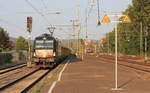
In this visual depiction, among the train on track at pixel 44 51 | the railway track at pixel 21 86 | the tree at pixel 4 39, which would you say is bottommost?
the railway track at pixel 21 86

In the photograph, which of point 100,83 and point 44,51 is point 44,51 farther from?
point 100,83

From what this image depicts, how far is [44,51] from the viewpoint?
31.4 m

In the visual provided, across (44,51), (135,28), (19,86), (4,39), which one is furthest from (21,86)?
(4,39)

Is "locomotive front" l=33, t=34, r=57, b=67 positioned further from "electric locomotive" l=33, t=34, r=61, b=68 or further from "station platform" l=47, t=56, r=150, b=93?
"station platform" l=47, t=56, r=150, b=93

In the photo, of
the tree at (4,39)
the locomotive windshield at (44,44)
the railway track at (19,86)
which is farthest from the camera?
the tree at (4,39)

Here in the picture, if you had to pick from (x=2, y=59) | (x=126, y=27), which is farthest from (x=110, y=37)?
(x=2, y=59)

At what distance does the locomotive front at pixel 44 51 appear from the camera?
30.7 m

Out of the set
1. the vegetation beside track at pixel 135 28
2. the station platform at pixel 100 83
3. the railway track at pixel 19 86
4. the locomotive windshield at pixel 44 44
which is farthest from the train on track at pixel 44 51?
the vegetation beside track at pixel 135 28

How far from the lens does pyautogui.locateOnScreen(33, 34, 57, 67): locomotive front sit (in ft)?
101

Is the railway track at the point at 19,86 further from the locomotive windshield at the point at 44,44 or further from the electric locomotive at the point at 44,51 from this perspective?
the locomotive windshield at the point at 44,44

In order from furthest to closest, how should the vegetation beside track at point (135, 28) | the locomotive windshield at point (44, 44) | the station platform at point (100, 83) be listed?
the vegetation beside track at point (135, 28) < the locomotive windshield at point (44, 44) < the station platform at point (100, 83)

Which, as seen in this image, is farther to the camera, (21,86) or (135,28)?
(135,28)

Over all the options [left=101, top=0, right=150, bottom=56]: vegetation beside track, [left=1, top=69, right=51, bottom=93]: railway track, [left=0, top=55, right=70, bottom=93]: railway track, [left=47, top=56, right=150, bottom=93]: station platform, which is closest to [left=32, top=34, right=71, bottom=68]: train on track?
[left=47, top=56, right=150, bottom=93]: station platform

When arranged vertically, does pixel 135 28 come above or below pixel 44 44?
above
